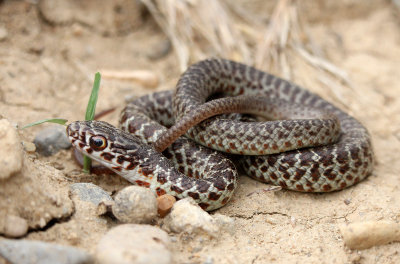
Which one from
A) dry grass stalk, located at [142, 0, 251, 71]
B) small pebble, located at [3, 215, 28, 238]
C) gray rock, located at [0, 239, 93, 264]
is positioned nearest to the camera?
gray rock, located at [0, 239, 93, 264]

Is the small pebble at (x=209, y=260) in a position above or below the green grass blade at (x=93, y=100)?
below

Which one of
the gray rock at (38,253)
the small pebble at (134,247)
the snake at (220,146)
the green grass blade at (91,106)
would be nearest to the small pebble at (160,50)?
the snake at (220,146)

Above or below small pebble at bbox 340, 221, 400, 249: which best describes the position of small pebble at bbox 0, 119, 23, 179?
above

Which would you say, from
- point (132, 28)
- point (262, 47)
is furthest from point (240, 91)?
point (132, 28)

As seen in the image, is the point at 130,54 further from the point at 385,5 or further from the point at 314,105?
the point at 385,5

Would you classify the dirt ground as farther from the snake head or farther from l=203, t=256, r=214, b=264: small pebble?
the snake head

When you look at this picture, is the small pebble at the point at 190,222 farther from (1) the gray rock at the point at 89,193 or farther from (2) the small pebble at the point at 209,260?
(1) the gray rock at the point at 89,193

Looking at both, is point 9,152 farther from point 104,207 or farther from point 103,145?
point 103,145

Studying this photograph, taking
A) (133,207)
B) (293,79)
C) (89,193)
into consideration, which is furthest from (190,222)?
(293,79)

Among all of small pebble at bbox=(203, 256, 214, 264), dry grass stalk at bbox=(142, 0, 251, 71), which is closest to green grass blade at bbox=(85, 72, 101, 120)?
small pebble at bbox=(203, 256, 214, 264)
